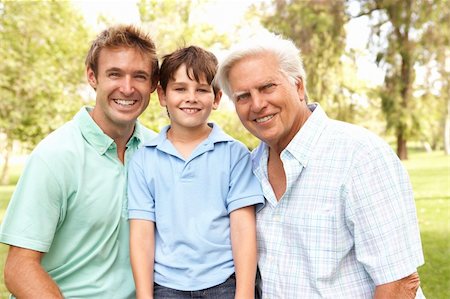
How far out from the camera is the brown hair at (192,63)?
3.01m

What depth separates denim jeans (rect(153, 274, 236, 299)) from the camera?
109 inches

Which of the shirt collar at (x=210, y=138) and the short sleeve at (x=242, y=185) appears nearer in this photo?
the short sleeve at (x=242, y=185)

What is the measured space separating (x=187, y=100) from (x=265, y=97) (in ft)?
1.40

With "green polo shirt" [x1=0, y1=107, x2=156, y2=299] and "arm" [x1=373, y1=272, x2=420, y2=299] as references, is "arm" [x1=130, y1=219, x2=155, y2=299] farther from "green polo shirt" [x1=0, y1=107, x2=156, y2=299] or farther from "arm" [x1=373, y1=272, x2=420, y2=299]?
"arm" [x1=373, y1=272, x2=420, y2=299]

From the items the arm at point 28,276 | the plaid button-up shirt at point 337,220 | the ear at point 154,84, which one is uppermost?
the ear at point 154,84

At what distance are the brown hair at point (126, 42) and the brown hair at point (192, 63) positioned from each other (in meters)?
0.09

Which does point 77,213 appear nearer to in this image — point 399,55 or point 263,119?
point 263,119

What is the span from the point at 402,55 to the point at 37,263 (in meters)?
20.4

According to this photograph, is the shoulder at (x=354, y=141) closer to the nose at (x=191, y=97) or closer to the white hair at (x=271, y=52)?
the white hair at (x=271, y=52)

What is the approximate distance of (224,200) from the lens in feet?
9.53

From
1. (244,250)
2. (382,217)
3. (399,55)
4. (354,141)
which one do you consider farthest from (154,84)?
(399,55)

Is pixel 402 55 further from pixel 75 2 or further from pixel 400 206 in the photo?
pixel 400 206

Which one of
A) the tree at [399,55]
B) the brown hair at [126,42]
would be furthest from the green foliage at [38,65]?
the brown hair at [126,42]

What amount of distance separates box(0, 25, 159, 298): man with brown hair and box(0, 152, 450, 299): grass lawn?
15.6 ft
